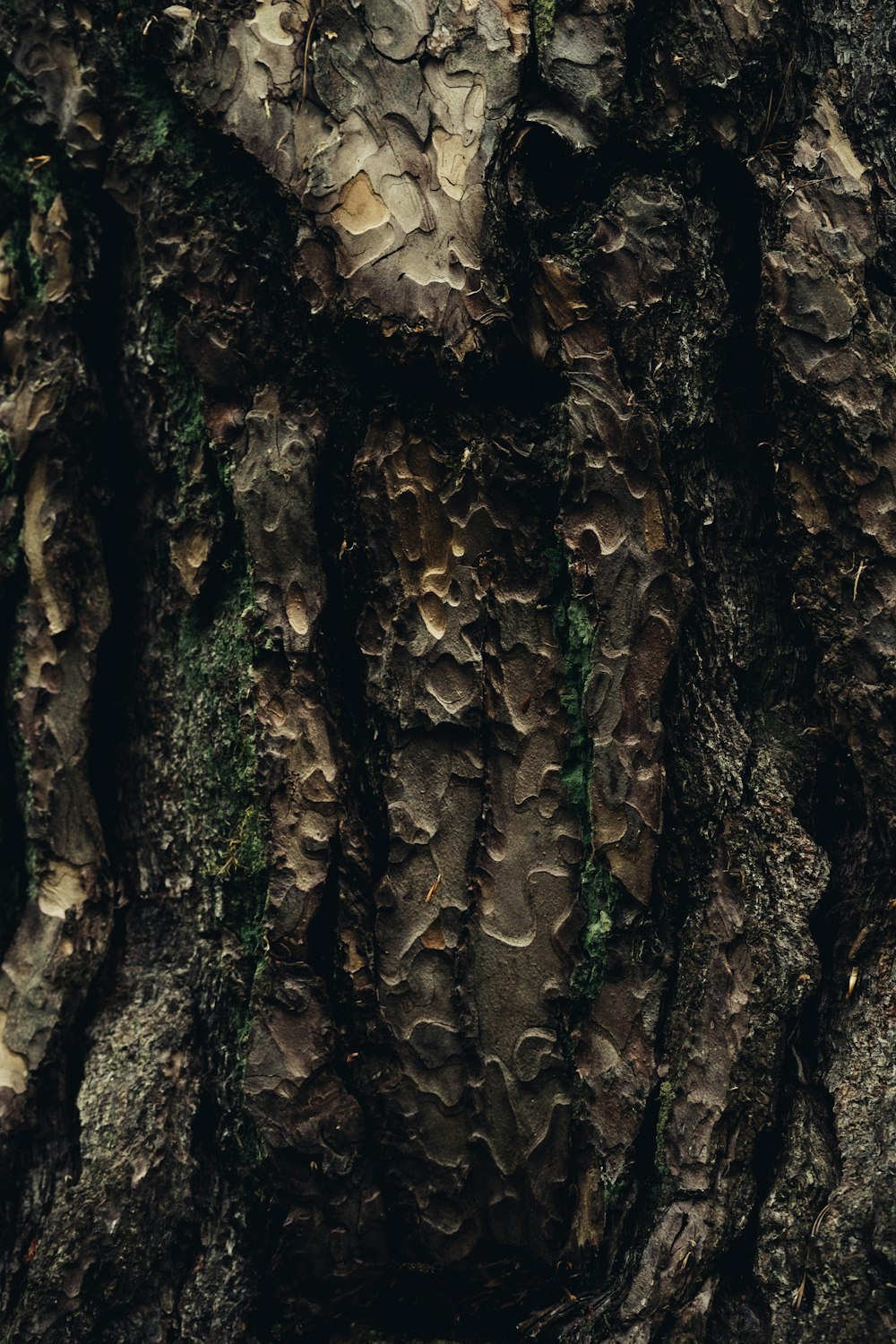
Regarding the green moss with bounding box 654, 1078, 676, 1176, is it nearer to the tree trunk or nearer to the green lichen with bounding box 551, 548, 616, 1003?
the tree trunk

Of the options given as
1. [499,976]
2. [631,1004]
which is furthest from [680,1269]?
[499,976]

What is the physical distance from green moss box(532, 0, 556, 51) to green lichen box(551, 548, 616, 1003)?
0.71 meters

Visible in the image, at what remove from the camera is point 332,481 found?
1674mm

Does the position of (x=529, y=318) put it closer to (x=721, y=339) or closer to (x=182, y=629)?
(x=721, y=339)

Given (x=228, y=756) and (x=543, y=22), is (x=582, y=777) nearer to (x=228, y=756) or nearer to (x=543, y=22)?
(x=228, y=756)

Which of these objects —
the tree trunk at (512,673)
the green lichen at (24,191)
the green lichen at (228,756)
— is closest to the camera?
the tree trunk at (512,673)

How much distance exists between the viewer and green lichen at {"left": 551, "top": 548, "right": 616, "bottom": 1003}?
1605 millimetres

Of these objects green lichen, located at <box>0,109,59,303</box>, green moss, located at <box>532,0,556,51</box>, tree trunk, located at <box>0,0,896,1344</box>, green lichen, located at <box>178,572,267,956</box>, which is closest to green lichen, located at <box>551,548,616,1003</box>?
tree trunk, located at <box>0,0,896,1344</box>

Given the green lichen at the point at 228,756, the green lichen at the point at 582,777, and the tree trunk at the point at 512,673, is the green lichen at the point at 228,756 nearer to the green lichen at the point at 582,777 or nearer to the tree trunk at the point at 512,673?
the tree trunk at the point at 512,673

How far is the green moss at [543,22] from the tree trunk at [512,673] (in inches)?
1.5

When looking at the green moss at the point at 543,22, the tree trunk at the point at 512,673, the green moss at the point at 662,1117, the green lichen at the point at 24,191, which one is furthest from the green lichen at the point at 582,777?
the green lichen at the point at 24,191

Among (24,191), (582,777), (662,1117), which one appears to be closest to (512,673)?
(582,777)

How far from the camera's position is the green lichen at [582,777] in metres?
1.61

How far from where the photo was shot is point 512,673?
63.7 inches
